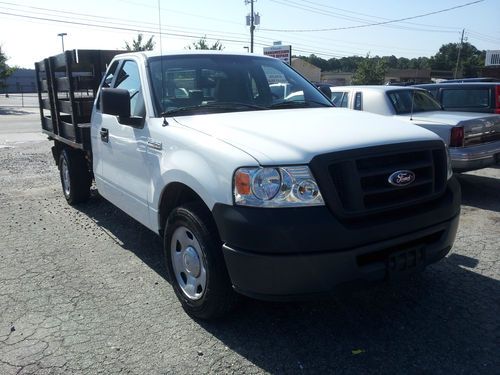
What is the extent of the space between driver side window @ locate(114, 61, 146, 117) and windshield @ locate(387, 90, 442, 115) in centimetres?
480

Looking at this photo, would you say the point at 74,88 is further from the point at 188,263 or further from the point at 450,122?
the point at 450,122

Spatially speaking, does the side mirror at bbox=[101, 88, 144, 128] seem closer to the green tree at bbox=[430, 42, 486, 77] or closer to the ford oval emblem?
the ford oval emblem

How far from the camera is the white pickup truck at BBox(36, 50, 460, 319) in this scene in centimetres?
269

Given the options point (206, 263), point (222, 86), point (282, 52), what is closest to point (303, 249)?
point (206, 263)

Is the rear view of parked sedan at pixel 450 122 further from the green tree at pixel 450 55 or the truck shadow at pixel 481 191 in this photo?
the green tree at pixel 450 55

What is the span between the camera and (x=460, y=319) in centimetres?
333

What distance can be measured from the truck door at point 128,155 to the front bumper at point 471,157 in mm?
4582

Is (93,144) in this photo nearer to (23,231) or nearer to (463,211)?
(23,231)

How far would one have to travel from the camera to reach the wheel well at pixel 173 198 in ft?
11.1

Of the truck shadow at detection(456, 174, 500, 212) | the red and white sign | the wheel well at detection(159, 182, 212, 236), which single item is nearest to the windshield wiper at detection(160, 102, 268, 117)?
the wheel well at detection(159, 182, 212, 236)

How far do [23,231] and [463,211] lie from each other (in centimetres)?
572

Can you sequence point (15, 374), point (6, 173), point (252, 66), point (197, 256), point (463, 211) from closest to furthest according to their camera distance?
point (15, 374)
point (197, 256)
point (252, 66)
point (463, 211)
point (6, 173)

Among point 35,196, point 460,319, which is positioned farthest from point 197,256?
point 35,196

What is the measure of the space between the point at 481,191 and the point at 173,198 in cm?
566
